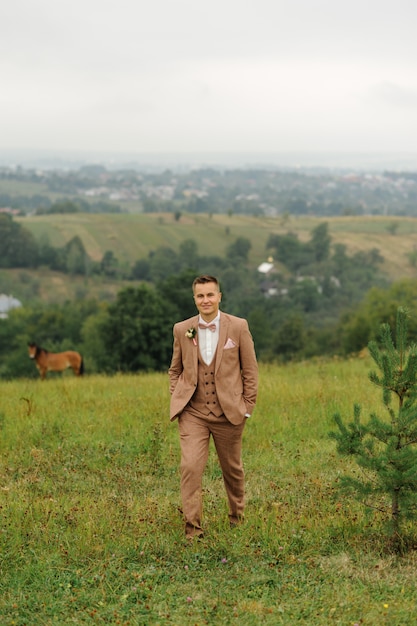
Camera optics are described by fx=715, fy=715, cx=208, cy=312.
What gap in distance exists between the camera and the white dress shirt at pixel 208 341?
19.4 feet

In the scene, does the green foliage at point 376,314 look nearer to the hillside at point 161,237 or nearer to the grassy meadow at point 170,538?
the grassy meadow at point 170,538

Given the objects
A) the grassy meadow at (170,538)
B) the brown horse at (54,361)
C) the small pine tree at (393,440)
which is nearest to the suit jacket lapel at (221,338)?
the small pine tree at (393,440)

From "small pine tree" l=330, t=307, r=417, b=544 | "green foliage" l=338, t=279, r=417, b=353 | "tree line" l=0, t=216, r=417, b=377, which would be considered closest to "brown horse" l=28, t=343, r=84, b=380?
"tree line" l=0, t=216, r=417, b=377

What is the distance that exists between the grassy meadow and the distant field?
105 metres

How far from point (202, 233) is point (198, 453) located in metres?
129

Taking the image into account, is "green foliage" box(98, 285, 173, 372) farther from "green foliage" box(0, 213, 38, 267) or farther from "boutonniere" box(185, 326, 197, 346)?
"green foliage" box(0, 213, 38, 267)

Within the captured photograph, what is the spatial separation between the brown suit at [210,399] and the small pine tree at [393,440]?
834 millimetres

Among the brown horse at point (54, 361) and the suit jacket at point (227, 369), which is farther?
the brown horse at point (54, 361)

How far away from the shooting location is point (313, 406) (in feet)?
35.2

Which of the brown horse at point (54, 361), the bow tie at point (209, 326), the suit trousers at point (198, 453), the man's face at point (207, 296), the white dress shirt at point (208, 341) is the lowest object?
the brown horse at point (54, 361)

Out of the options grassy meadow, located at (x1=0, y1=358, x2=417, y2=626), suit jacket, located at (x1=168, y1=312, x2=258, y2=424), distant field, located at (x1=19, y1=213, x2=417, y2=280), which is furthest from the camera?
distant field, located at (x1=19, y1=213, x2=417, y2=280)

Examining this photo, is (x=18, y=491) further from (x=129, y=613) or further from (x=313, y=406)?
(x=313, y=406)

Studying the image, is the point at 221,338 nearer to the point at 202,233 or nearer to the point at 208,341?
the point at 208,341

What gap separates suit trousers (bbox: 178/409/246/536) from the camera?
584cm
